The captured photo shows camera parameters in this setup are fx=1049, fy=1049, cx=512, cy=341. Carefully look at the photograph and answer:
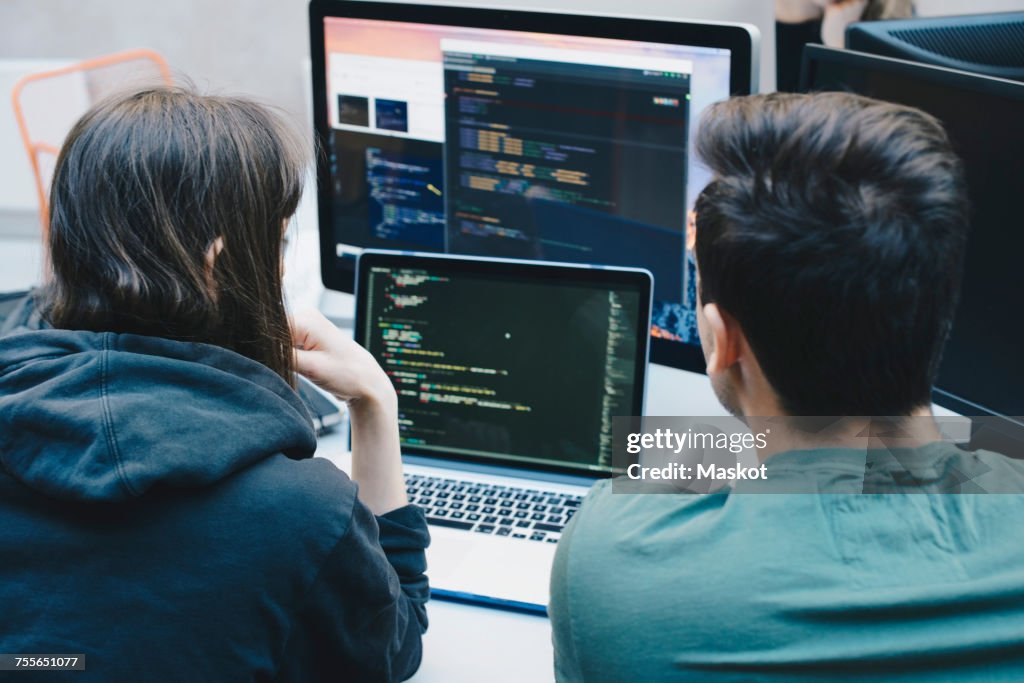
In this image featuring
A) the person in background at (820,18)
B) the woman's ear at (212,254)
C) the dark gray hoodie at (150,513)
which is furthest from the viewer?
the person in background at (820,18)

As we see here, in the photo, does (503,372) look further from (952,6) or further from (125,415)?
(952,6)

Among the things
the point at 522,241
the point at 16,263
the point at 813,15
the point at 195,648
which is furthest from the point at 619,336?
the point at 16,263

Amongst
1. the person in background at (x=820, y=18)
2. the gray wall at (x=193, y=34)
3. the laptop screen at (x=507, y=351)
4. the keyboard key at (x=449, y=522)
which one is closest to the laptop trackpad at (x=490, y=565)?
the keyboard key at (x=449, y=522)

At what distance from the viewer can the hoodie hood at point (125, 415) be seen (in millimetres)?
723

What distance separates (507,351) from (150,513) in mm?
567

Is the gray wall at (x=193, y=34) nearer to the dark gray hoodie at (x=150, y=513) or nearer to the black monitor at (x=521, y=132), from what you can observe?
the black monitor at (x=521, y=132)

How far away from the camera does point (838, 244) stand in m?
0.67

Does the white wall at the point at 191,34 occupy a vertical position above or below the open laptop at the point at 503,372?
above

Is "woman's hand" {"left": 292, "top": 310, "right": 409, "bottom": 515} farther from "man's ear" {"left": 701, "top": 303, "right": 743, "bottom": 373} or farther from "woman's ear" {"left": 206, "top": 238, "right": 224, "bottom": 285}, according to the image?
"man's ear" {"left": 701, "top": 303, "right": 743, "bottom": 373}

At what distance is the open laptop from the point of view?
121 cm

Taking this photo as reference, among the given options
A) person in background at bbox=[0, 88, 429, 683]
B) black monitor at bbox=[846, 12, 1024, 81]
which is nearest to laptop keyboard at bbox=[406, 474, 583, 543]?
person in background at bbox=[0, 88, 429, 683]

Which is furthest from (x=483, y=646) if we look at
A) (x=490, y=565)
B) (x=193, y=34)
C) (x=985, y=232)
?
(x=193, y=34)

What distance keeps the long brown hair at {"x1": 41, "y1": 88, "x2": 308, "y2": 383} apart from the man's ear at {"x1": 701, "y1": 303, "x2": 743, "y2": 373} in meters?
0.37

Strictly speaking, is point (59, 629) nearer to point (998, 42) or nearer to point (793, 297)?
point (793, 297)
